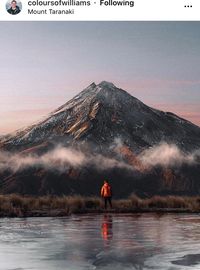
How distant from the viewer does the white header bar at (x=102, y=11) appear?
1894 centimetres

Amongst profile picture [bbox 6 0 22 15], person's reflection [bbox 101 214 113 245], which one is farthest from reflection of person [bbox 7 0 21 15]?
person's reflection [bbox 101 214 113 245]

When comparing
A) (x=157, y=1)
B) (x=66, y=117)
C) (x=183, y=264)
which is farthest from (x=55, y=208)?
(x=66, y=117)

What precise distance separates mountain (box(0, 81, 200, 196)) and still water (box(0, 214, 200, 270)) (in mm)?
116705

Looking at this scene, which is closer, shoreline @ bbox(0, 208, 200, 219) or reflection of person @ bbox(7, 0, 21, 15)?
reflection of person @ bbox(7, 0, 21, 15)

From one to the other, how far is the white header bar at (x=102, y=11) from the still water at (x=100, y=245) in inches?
207

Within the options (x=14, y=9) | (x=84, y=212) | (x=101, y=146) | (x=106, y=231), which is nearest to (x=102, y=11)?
(x=14, y=9)

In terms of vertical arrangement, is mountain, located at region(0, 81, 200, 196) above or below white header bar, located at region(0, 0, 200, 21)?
above

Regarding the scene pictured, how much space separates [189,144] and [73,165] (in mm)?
24210

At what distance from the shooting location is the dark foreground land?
33281 mm

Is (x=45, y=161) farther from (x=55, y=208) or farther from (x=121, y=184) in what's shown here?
(x=55, y=208)

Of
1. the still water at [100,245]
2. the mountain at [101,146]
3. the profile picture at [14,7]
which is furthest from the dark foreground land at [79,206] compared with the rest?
the mountain at [101,146]

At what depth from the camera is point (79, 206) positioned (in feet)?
121

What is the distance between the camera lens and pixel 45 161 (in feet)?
525

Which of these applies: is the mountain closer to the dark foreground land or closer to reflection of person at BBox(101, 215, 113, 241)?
the dark foreground land
